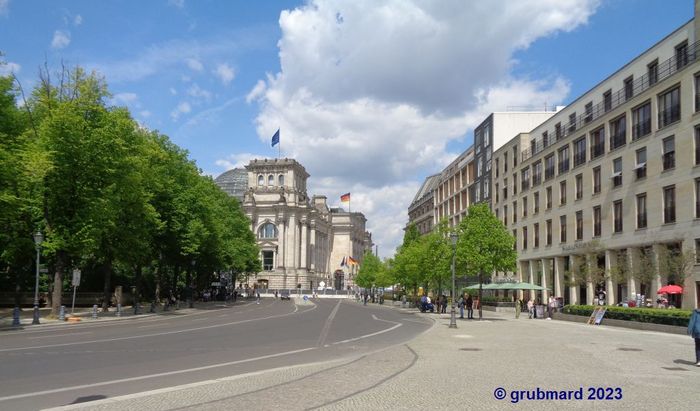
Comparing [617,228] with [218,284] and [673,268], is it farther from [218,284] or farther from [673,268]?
[218,284]

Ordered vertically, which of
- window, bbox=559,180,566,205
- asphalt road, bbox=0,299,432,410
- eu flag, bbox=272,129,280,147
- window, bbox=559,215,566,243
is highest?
eu flag, bbox=272,129,280,147

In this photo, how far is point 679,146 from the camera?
4209 cm

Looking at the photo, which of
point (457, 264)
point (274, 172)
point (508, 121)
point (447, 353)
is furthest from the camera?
point (274, 172)

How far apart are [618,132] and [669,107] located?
302 inches

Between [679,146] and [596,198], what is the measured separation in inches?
494

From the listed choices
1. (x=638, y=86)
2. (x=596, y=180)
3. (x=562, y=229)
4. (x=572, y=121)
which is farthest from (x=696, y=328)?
→ (x=572, y=121)

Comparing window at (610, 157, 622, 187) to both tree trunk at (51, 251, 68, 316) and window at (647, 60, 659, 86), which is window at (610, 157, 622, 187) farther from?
tree trunk at (51, 251, 68, 316)

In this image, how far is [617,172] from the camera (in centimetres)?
5091

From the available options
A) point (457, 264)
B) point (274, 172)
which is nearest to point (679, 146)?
point (457, 264)

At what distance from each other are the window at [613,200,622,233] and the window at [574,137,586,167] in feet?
24.9

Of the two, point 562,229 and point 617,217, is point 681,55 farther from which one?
point 562,229

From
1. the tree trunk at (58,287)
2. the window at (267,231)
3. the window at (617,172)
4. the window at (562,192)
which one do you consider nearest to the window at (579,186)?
the window at (562,192)

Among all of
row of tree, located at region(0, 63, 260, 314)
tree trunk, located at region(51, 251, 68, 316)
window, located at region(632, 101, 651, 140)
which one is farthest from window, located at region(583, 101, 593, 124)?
tree trunk, located at region(51, 251, 68, 316)

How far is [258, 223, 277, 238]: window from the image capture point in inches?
6137
